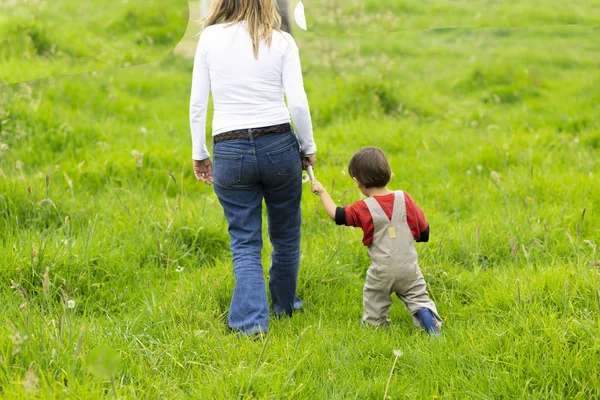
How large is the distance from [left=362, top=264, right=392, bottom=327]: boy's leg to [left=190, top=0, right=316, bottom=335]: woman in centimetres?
57

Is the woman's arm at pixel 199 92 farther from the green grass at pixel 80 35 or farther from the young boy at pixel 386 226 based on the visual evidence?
the green grass at pixel 80 35

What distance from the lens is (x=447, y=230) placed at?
4859 mm

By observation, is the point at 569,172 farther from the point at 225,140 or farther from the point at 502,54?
the point at 502,54

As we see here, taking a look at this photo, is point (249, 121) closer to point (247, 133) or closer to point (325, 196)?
point (247, 133)

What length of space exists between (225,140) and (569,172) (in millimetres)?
3565

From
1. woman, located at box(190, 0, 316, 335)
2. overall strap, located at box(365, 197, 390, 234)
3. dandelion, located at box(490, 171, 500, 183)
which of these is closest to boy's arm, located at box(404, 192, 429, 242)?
overall strap, located at box(365, 197, 390, 234)

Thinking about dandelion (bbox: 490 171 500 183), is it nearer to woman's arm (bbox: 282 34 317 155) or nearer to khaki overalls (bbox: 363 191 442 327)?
khaki overalls (bbox: 363 191 442 327)

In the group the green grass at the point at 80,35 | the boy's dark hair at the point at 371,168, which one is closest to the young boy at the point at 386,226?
the boy's dark hair at the point at 371,168

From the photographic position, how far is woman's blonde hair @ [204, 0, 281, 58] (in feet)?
11.3

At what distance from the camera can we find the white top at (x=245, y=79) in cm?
345

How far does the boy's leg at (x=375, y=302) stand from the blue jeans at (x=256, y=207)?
0.49m

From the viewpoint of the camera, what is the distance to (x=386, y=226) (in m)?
3.52

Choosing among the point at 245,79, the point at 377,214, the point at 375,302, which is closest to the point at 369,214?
the point at 377,214

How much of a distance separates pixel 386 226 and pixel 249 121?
0.93m
